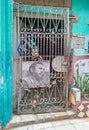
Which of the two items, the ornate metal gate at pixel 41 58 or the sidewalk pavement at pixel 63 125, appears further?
the ornate metal gate at pixel 41 58

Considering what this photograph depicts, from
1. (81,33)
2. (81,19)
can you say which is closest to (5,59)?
(81,33)

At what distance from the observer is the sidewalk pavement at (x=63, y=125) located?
202 inches

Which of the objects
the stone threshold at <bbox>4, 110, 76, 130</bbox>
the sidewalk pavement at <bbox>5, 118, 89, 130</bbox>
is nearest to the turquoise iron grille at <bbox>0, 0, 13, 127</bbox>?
the stone threshold at <bbox>4, 110, 76, 130</bbox>

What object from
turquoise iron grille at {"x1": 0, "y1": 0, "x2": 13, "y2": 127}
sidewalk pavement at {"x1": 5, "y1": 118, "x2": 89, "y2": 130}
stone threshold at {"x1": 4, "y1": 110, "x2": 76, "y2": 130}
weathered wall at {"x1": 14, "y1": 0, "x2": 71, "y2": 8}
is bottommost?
sidewalk pavement at {"x1": 5, "y1": 118, "x2": 89, "y2": 130}

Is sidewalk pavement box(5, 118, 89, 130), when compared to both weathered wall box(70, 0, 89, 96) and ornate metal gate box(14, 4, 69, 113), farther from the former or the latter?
weathered wall box(70, 0, 89, 96)

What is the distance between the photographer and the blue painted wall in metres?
6.07

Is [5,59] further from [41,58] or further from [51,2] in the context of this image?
[51,2]

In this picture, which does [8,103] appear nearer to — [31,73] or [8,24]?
[31,73]

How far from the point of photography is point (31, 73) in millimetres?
5609

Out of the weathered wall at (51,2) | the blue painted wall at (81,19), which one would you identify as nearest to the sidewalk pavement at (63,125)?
the blue painted wall at (81,19)

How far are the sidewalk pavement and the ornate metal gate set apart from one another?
45 cm

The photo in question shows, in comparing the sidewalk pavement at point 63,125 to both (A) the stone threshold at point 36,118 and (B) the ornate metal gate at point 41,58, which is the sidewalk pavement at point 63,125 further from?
(B) the ornate metal gate at point 41,58

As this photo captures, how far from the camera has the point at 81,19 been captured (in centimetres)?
614

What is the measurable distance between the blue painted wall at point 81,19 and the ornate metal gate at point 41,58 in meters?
0.48
